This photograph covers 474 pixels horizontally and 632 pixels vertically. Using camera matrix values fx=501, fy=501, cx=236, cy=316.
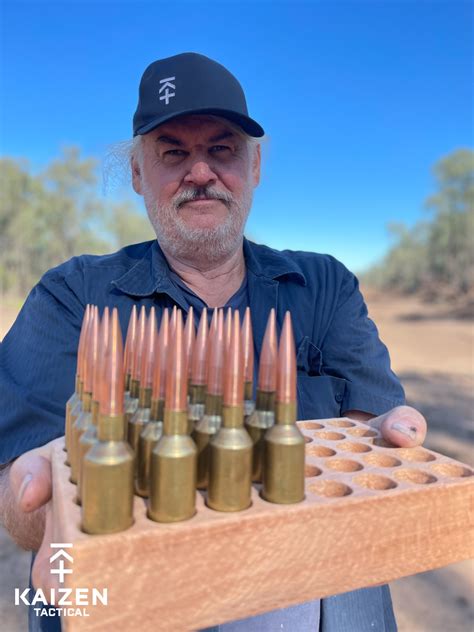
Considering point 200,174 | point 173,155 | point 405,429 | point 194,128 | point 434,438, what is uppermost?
point 194,128

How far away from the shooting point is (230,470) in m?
1.35

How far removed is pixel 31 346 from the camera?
2650 millimetres

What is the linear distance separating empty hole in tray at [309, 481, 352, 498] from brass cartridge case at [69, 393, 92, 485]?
0.72 m

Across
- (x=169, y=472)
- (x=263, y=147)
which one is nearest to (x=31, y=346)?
(x=169, y=472)

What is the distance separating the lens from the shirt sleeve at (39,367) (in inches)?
95.3

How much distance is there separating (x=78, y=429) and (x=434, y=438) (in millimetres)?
8800

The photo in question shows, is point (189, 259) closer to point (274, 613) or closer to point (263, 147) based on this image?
point (263, 147)

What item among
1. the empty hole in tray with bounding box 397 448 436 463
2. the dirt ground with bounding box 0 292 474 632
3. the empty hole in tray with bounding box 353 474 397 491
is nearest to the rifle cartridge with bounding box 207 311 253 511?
the empty hole in tray with bounding box 353 474 397 491

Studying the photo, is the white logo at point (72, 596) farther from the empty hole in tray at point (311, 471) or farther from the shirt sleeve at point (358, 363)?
the shirt sleeve at point (358, 363)

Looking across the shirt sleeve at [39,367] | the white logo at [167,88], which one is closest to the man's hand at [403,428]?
the shirt sleeve at [39,367]

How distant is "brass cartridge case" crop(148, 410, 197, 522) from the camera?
4.24 ft

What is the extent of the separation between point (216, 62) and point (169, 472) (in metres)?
2.68

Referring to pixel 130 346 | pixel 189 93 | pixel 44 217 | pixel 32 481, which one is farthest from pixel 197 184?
pixel 44 217

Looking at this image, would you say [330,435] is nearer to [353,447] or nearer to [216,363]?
[353,447]
